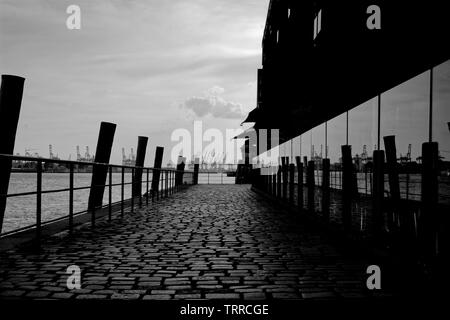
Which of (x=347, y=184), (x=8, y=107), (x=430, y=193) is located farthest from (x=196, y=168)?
(x=430, y=193)

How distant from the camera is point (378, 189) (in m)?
6.25

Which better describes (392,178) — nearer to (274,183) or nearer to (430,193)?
(430,193)

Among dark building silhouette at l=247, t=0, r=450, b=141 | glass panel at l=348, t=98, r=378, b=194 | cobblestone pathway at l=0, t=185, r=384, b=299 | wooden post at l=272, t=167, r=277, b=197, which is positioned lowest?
cobblestone pathway at l=0, t=185, r=384, b=299

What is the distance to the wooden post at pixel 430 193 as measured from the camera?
4.69 m

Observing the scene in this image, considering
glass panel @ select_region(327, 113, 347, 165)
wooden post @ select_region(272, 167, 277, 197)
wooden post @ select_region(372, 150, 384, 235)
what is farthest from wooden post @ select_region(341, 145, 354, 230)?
wooden post @ select_region(272, 167, 277, 197)

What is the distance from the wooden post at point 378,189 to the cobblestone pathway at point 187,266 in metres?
0.63

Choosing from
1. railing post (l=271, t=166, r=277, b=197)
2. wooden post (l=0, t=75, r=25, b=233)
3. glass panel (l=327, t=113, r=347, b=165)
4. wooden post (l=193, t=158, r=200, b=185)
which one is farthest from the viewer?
wooden post (l=193, t=158, r=200, b=185)

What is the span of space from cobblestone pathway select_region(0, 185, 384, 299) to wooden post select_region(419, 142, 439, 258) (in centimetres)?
81

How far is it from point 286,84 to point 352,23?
10.5 meters

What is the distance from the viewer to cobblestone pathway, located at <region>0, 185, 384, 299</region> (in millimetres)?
4441

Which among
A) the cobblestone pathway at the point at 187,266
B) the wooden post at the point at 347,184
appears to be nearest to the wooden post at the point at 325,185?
the cobblestone pathway at the point at 187,266

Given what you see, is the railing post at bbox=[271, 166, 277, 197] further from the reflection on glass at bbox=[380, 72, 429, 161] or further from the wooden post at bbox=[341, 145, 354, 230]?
the wooden post at bbox=[341, 145, 354, 230]

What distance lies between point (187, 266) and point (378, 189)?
2.62 m

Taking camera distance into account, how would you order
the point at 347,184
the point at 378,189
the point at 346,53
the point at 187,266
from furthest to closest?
the point at 346,53 < the point at 347,184 < the point at 378,189 < the point at 187,266
